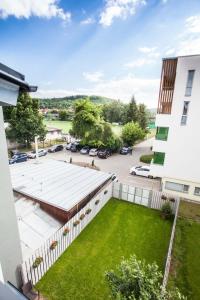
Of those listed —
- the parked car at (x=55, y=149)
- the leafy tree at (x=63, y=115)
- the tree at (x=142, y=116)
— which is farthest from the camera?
the leafy tree at (x=63, y=115)

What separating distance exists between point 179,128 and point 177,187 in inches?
212

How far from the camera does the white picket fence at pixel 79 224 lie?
756 centimetres

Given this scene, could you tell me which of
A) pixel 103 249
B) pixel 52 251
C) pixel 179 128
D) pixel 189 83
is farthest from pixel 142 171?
pixel 52 251

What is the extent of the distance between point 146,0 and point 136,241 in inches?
557

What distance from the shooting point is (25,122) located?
28984mm

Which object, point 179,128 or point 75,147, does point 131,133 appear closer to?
point 75,147

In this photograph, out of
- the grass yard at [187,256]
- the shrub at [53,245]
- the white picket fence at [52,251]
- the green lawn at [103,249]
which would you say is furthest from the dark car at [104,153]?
the shrub at [53,245]

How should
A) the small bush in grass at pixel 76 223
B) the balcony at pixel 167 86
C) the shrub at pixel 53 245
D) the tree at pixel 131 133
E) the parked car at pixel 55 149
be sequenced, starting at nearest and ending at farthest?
the shrub at pixel 53 245 → the small bush in grass at pixel 76 223 → the balcony at pixel 167 86 → the parked car at pixel 55 149 → the tree at pixel 131 133

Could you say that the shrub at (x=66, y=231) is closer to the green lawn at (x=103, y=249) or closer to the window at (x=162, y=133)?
the green lawn at (x=103, y=249)

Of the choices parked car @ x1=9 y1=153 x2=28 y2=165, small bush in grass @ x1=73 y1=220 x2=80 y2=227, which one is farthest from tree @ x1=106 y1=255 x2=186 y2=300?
parked car @ x1=9 y1=153 x2=28 y2=165

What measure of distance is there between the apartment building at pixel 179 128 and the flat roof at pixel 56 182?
5.46 m

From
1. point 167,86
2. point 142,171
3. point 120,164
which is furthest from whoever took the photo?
point 120,164

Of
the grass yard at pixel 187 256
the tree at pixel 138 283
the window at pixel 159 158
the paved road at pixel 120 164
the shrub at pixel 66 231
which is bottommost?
the grass yard at pixel 187 256

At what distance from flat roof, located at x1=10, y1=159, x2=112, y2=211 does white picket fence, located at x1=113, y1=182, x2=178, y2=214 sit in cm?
174
